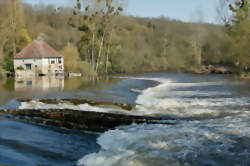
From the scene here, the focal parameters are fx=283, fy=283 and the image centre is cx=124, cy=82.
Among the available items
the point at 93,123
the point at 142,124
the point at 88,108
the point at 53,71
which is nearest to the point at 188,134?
the point at 142,124

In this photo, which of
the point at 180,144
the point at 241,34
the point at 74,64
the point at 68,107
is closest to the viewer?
the point at 180,144

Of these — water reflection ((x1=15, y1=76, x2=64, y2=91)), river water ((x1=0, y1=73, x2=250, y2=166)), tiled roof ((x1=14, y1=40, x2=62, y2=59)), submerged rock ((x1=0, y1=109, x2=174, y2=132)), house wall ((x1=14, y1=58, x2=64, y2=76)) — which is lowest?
river water ((x1=0, y1=73, x2=250, y2=166))

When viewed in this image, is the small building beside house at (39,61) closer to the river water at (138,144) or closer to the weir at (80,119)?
the weir at (80,119)

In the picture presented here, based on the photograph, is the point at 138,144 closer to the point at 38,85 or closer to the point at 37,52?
the point at 38,85

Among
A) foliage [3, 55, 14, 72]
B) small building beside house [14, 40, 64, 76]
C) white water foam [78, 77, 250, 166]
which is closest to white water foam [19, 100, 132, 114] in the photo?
white water foam [78, 77, 250, 166]

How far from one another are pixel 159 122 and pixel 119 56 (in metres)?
38.8

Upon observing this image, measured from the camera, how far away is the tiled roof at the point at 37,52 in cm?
4003

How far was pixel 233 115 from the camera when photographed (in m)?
11.4

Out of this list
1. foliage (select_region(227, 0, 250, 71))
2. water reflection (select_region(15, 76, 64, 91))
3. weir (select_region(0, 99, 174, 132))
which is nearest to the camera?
weir (select_region(0, 99, 174, 132))

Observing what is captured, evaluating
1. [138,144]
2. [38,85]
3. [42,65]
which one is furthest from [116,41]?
[138,144]

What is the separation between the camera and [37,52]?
4053cm

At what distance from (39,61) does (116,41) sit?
15.8 metres

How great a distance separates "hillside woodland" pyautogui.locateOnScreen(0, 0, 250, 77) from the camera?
36847 millimetres

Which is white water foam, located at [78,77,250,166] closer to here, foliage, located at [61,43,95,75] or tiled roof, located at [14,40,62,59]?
foliage, located at [61,43,95,75]
